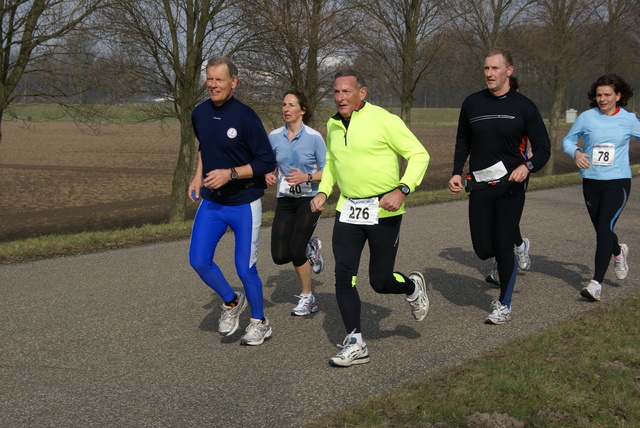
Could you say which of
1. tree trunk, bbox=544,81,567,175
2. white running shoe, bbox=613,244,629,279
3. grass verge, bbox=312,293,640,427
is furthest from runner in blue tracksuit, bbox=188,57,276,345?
tree trunk, bbox=544,81,567,175

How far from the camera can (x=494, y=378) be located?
14.2 feet

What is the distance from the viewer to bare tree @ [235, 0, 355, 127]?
14.1 metres

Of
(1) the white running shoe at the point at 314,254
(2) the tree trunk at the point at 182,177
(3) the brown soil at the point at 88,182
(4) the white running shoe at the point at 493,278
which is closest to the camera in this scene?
(1) the white running shoe at the point at 314,254

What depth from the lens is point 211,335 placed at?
5559mm

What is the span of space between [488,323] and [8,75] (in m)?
9.94

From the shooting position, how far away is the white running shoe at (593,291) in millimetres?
6398

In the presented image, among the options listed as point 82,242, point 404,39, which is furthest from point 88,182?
point 82,242

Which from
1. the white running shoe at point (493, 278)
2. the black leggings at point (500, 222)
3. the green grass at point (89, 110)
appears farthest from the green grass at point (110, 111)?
the black leggings at point (500, 222)

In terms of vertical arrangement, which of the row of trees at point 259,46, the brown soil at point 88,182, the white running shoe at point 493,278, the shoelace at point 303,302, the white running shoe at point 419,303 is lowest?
the brown soil at point 88,182

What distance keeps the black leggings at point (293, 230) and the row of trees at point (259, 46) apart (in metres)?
7.34

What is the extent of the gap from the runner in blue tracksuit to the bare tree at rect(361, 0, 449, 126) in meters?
12.3

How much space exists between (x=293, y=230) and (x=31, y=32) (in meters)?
7.88

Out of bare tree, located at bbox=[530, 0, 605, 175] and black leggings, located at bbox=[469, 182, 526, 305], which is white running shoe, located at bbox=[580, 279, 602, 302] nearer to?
black leggings, located at bbox=[469, 182, 526, 305]

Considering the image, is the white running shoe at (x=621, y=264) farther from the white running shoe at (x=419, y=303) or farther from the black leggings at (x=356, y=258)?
the black leggings at (x=356, y=258)
